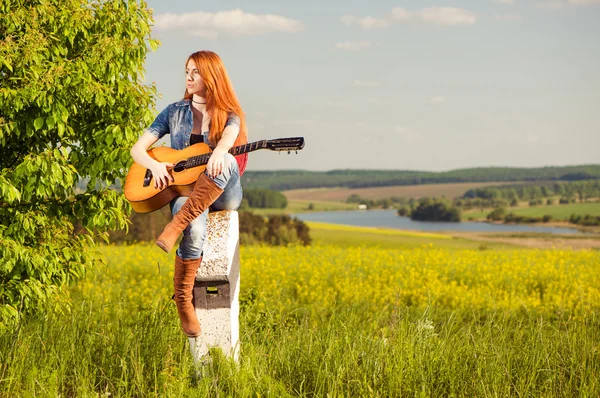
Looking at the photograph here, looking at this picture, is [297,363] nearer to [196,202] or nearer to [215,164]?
[196,202]

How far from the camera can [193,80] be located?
4.70m

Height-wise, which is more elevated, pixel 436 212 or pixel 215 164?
pixel 215 164

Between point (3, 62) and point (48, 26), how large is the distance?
899 mm

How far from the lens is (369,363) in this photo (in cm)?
473

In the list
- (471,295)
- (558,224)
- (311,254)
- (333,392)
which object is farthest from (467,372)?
(558,224)

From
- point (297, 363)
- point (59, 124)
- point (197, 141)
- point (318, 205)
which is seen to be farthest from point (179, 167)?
point (318, 205)

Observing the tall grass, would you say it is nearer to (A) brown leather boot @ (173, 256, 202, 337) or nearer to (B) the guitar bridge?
(A) brown leather boot @ (173, 256, 202, 337)

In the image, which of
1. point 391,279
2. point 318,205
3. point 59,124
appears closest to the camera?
point 59,124

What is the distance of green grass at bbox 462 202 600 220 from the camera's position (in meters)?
71.6

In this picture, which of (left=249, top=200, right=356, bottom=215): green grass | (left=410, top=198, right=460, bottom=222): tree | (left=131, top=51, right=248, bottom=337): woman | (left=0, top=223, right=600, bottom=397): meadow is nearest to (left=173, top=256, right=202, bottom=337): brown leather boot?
(left=131, top=51, right=248, bottom=337): woman

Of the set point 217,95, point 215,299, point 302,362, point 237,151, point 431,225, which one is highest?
point 217,95

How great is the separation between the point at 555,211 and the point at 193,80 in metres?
77.7

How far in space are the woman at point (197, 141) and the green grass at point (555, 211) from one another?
236 ft

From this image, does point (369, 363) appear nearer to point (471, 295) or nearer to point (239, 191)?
point (239, 191)
